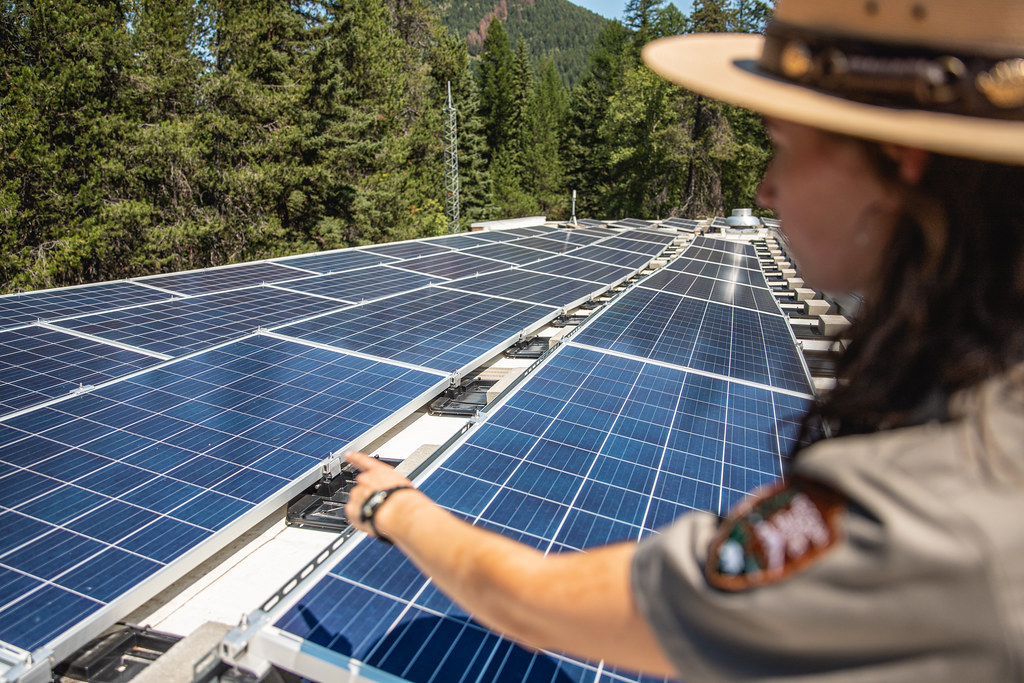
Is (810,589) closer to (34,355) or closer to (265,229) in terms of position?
(34,355)

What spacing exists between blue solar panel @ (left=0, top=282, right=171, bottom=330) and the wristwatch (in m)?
10.3

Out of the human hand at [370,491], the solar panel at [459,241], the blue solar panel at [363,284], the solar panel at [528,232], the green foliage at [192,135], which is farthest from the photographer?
the solar panel at [528,232]

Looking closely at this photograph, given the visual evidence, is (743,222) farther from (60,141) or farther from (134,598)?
(134,598)

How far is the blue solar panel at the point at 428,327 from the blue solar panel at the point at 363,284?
0.81m

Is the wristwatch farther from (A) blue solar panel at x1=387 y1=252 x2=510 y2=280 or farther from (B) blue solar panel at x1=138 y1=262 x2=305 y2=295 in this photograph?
(A) blue solar panel at x1=387 y1=252 x2=510 y2=280

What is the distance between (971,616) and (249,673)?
327cm

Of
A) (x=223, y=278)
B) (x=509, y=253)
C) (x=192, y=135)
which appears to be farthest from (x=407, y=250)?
(x=192, y=135)

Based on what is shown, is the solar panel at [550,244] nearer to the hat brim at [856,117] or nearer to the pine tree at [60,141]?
the pine tree at [60,141]

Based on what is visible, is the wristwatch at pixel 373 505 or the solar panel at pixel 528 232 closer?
the wristwatch at pixel 373 505

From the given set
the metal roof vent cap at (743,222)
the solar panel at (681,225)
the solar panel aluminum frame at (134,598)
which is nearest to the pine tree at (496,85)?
the solar panel at (681,225)

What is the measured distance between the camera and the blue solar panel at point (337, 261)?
15.6 meters

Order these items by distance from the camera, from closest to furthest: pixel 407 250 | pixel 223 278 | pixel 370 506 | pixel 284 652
A: pixel 370 506 < pixel 284 652 < pixel 223 278 < pixel 407 250

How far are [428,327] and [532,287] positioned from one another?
4.60 meters

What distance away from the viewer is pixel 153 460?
537cm
